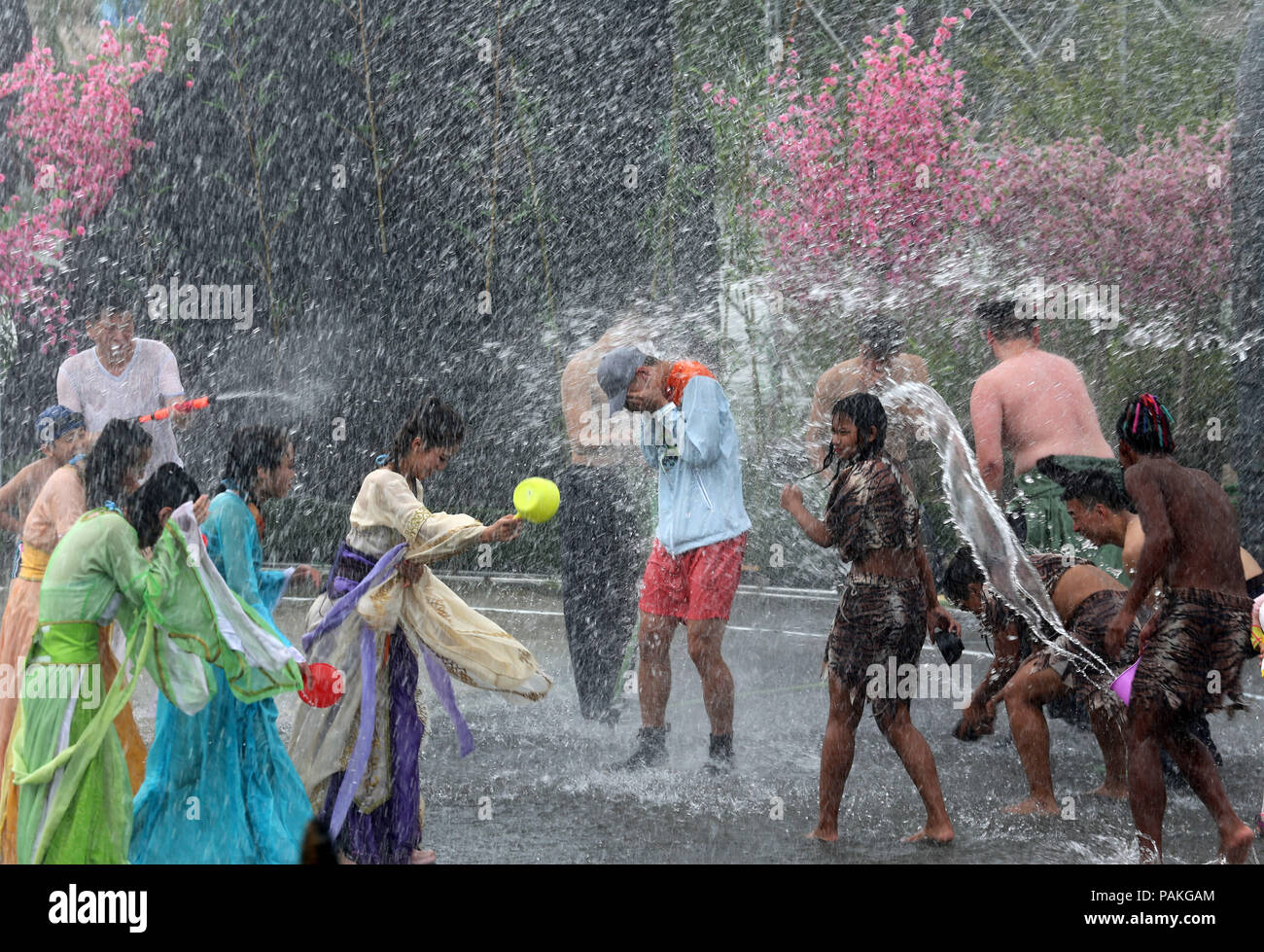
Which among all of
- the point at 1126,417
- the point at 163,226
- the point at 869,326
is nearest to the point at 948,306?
the point at 869,326

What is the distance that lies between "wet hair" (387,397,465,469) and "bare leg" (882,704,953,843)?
1.64 metres

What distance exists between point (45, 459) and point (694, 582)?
7.94ft

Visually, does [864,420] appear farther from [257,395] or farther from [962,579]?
[257,395]

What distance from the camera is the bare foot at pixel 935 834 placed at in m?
4.51

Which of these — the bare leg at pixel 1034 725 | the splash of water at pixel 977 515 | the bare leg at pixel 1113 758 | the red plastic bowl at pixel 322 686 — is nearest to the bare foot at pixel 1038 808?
the bare leg at pixel 1034 725

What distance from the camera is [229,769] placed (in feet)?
13.1

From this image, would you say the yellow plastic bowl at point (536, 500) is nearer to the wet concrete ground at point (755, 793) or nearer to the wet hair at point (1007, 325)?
the wet concrete ground at point (755, 793)

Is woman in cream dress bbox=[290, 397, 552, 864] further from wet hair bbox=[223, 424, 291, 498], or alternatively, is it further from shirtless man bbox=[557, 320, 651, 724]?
shirtless man bbox=[557, 320, 651, 724]

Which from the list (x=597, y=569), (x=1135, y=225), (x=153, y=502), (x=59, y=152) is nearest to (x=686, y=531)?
(x=597, y=569)

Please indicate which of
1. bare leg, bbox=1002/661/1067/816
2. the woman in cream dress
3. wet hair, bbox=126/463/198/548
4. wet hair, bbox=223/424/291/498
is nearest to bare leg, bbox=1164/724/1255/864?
bare leg, bbox=1002/661/1067/816

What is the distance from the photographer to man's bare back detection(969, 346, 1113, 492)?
5684 millimetres

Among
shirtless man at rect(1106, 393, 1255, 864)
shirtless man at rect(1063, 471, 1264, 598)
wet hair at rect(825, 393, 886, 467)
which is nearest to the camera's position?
shirtless man at rect(1106, 393, 1255, 864)

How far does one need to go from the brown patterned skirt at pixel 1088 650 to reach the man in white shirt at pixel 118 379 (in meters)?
3.72
